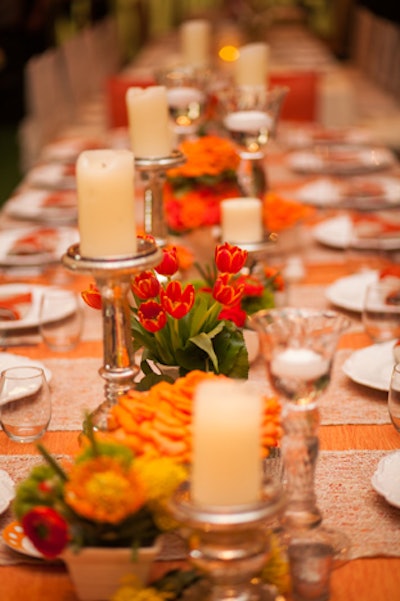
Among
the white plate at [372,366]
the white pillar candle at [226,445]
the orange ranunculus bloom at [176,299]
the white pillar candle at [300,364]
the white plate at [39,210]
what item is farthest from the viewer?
the white plate at [39,210]

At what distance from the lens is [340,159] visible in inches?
141

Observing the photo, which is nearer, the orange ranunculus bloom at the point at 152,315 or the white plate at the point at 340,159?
the orange ranunculus bloom at the point at 152,315

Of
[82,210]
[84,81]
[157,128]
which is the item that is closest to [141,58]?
[84,81]

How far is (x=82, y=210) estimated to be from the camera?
1.16m

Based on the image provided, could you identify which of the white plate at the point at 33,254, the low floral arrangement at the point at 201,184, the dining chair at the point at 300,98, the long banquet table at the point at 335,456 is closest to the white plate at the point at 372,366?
the long banquet table at the point at 335,456

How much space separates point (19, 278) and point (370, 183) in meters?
1.26

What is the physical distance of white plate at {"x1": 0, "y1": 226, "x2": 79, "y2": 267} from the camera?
241 centimetres

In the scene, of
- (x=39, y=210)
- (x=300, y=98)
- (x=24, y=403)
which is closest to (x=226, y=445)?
(x=24, y=403)

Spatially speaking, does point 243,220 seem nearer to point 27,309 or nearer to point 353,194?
point 27,309

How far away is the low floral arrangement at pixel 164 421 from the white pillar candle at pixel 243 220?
766mm

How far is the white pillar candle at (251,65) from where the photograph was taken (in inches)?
118

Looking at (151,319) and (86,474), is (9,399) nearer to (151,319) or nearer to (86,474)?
(151,319)

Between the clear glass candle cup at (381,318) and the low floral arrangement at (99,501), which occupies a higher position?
the low floral arrangement at (99,501)

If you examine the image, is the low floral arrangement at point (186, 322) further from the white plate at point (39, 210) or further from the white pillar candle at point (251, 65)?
the white pillar candle at point (251, 65)
